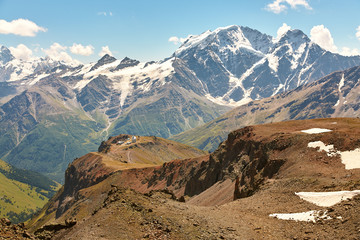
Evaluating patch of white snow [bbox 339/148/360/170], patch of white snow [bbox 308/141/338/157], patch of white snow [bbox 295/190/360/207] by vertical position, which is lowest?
patch of white snow [bbox 295/190/360/207]

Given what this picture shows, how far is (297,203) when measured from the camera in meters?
40.8

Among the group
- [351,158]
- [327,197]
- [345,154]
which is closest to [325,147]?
[345,154]

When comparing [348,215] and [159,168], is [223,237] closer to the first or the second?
[348,215]

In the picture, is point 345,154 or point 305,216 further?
point 345,154

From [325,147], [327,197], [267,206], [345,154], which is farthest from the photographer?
[325,147]

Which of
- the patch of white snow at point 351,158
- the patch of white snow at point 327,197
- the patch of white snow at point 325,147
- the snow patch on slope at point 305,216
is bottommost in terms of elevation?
the snow patch on slope at point 305,216

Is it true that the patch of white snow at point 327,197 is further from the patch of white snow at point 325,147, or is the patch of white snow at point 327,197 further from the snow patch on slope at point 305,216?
the patch of white snow at point 325,147

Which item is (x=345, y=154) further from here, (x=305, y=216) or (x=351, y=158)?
(x=305, y=216)

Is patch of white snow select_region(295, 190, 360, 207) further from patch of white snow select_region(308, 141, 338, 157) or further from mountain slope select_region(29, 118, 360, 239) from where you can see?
patch of white snow select_region(308, 141, 338, 157)

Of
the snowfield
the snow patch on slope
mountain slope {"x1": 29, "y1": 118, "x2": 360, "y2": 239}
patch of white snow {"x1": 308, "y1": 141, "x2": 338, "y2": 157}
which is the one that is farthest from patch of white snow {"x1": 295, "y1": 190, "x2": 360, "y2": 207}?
patch of white snow {"x1": 308, "y1": 141, "x2": 338, "y2": 157}

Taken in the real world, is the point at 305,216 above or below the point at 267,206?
above

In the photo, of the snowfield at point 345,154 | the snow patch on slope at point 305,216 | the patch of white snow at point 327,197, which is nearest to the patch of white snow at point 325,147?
the snowfield at point 345,154

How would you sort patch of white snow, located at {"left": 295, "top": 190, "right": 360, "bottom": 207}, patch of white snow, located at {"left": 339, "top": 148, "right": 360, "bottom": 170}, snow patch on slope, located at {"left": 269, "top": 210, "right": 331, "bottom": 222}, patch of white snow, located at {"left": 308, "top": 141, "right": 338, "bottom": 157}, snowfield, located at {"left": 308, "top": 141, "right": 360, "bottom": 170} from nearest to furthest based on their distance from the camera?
snow patch on slope, located at {"left": 269, "top": 210, "right": 331, "bottom": 222}, patch of white snow, located at {"left": 295, "top": 190, "right": 360, "bottom": 207}, patch of white snow, located at {"left": 339, "top": 148, "right": 360, "bottom": 170}, snowfield, located at {"left": 308, "top": 141, "right": 360, "bottom": 170}, patch of white snow, located at {"left": 308, "top": 141, "right": 338, "bottom": 157}

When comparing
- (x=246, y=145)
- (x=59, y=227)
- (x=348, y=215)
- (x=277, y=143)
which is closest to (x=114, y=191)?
(x=59, y=227)
